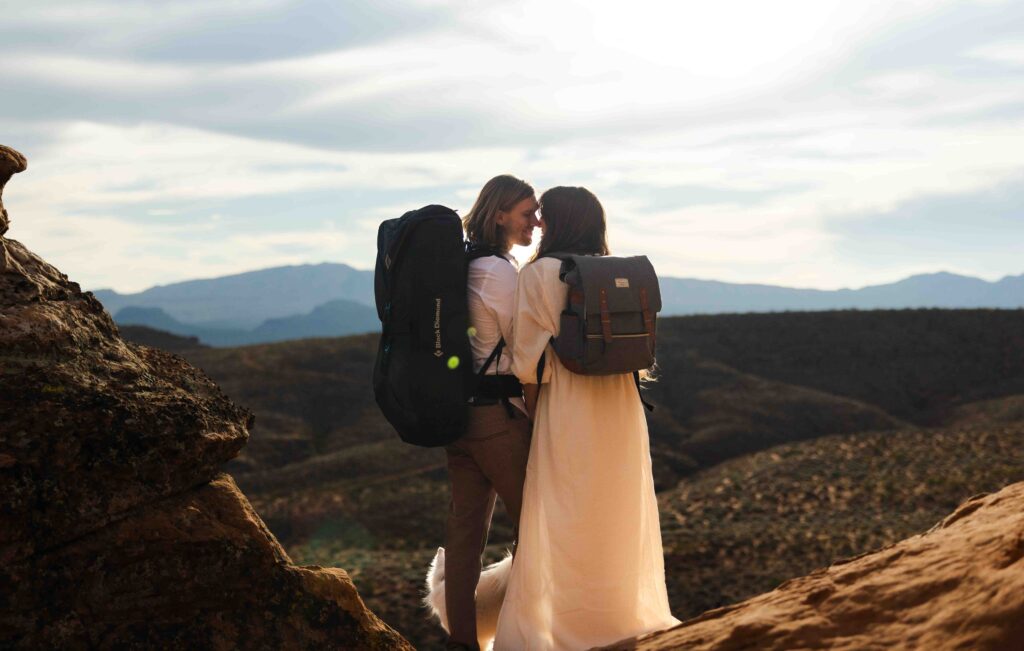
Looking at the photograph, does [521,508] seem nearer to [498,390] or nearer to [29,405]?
[498,390]

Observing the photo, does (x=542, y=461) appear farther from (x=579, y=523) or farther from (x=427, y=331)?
(x=427, y=331)

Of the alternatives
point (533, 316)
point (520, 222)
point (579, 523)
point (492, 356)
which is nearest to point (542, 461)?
point (579, 523)

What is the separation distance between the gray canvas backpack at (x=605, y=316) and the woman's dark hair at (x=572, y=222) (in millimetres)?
193

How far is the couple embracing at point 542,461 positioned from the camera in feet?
19.0

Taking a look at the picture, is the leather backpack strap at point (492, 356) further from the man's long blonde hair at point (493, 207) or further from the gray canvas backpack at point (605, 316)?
the man's long blonde hair at point (493, 207)

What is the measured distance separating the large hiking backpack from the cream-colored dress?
27cm

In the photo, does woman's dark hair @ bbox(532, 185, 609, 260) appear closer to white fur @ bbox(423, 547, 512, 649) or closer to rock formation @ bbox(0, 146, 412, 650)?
white fur @ bbox(423, 547, 512, 649)

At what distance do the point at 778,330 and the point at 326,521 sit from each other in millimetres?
29627

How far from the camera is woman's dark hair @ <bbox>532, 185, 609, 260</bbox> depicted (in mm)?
5867

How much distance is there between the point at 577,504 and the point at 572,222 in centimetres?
176

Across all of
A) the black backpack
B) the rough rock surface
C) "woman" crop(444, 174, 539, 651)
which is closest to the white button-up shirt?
"woman" crop(444, 174, 539, 651)

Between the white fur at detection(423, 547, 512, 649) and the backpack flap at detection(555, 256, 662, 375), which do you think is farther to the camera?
the white fur at detection(423, 547, 512, 649)

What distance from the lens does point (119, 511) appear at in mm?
4730

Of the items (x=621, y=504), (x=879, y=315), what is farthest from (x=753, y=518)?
(x=879, y=315)
